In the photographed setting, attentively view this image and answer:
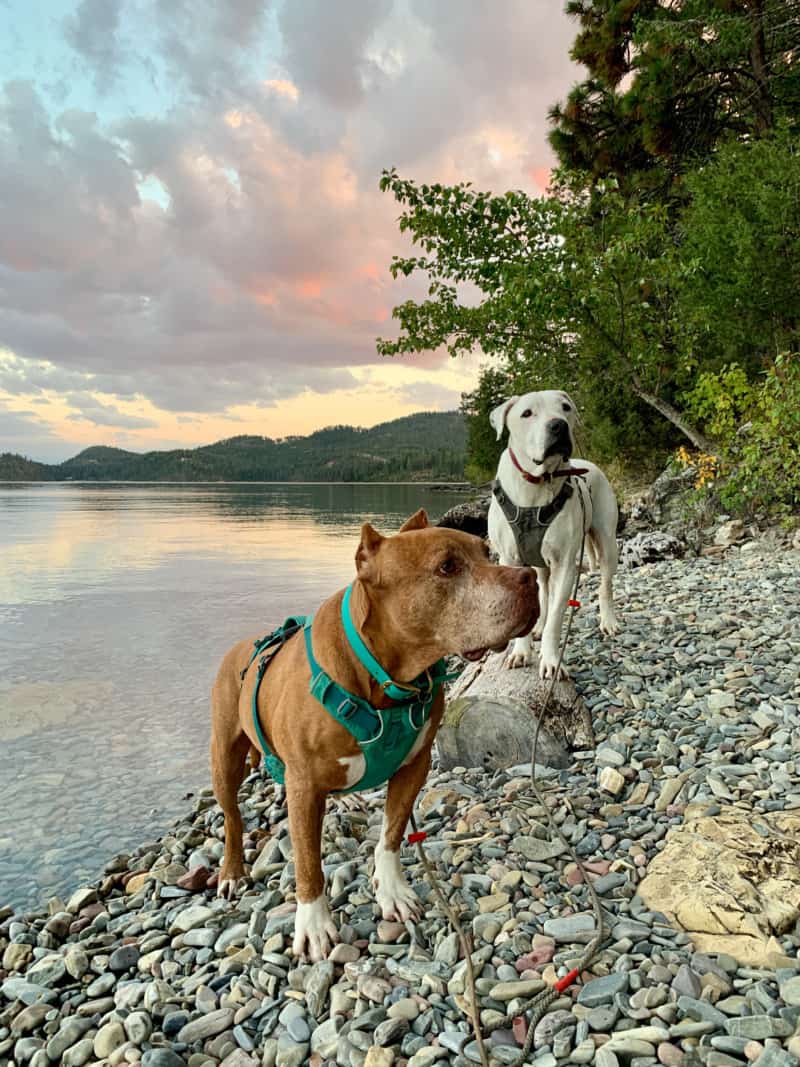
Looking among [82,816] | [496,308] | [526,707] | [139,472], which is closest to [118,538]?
[496,308]

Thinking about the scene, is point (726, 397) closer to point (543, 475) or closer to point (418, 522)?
point (543, 475)

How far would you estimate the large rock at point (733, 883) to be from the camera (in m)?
2.74

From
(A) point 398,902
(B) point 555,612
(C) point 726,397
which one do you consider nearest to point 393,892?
(A) point 398,902

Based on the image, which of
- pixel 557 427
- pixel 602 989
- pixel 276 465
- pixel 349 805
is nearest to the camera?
pixel 602 989

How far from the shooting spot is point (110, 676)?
34.6ft

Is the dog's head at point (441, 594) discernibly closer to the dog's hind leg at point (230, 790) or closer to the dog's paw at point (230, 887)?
the dog's hind leg at point (230, 790)

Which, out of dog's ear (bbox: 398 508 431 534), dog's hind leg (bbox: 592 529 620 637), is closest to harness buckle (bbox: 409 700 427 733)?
dog's ear (bbox: 398 508 431 534)

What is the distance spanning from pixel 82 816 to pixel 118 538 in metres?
27.8

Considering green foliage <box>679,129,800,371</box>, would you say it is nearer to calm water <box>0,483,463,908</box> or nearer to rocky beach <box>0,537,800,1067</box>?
rocky beach <box>0,537,800,1067</box>

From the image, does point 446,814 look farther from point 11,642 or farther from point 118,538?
point 118,538

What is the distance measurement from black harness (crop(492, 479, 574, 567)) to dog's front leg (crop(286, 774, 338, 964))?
3045 millimetres

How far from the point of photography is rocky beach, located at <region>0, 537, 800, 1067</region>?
250 centimetres

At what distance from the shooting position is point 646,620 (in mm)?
7648

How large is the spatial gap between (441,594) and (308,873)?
1.49m
